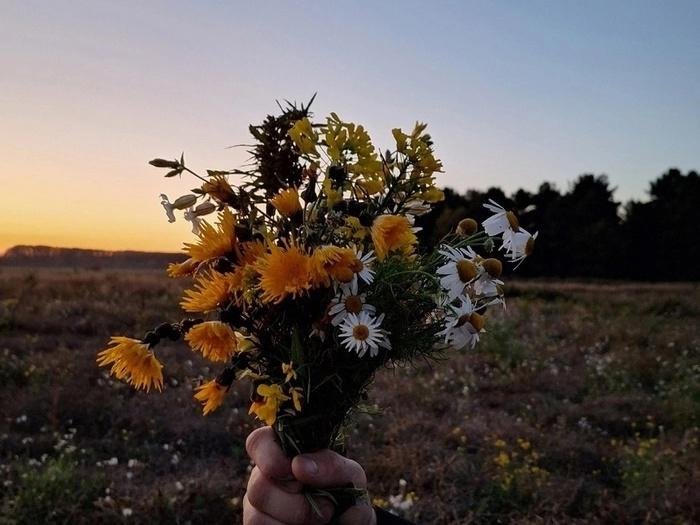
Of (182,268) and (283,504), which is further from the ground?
(182,268)

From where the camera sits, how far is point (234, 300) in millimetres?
1575

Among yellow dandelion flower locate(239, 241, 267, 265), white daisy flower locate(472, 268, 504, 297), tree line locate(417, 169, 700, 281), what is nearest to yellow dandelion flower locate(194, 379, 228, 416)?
yellow dandelion flower locate(239, 241, 267, 265)

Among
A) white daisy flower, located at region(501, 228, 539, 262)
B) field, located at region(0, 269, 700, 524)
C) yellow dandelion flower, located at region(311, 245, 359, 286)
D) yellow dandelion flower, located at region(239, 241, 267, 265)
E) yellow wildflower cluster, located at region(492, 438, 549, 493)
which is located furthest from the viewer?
yellow wildflower cluster, located at region(492, 438, 549, 493)

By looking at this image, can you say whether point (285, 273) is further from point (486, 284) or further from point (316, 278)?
point (486, 284)

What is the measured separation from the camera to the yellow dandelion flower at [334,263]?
1.45 metres

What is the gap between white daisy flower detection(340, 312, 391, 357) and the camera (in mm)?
1487

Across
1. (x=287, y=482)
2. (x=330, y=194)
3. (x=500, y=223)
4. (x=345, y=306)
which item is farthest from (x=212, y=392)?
(x=500, y=223)

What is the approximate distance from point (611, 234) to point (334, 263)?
129 feet

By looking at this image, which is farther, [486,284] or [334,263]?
[486,284]

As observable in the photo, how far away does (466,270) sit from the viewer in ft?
5.12

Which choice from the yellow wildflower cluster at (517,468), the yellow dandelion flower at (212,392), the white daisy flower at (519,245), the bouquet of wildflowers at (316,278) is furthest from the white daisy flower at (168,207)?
the yellow wildflower cluster at (517,468)

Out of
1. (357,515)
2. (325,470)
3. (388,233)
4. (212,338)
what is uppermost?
(388,233)

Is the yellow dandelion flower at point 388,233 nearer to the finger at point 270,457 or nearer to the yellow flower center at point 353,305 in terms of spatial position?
the yellow flower center at point 353,305

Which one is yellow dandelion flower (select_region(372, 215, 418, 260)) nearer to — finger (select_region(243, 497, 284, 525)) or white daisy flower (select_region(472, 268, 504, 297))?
white daisy flower (select_region(472, 268, 504, 297))
